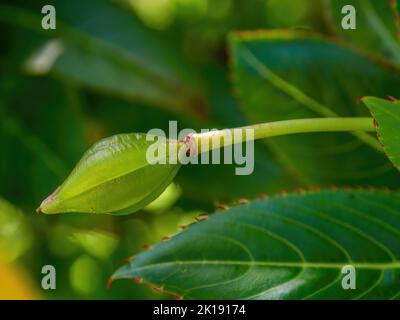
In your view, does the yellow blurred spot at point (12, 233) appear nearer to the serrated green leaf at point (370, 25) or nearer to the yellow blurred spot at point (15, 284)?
the yellow blurred spot at point (15, 284)

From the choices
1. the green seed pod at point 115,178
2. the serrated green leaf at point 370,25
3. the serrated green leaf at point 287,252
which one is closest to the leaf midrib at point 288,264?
the serrated green leaf at point 287,252

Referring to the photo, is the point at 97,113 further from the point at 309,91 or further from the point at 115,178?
the point at 115,178

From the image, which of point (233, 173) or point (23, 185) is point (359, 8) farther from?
point (23, 185)

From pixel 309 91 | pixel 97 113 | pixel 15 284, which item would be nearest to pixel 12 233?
pixel 15 284

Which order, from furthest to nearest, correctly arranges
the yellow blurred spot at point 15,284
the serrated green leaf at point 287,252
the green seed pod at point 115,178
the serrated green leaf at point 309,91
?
the yellow blurred spot at point 15,284 < the serrated green leaf at point 309,91 < the serrated green leaf at point 287,252 < the green seed pod at point 115,178

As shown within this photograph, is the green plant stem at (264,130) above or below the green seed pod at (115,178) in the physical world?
above

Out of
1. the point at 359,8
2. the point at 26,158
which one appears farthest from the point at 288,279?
the point at 26,158
